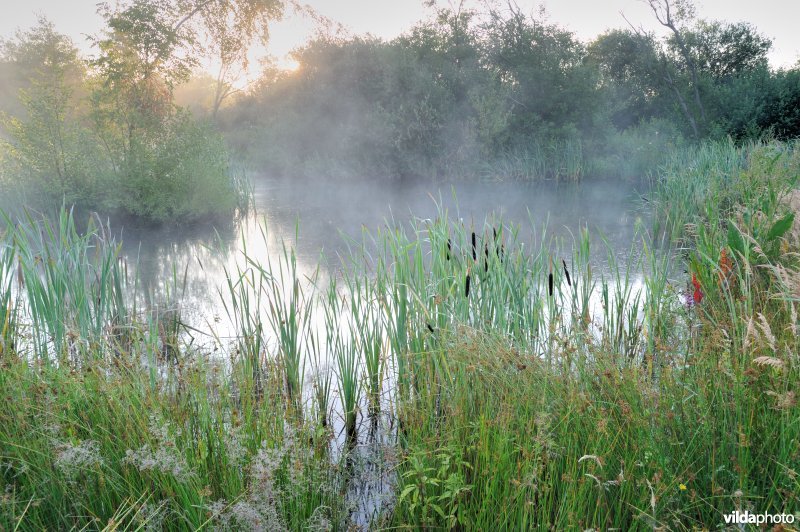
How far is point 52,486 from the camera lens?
6.22ft

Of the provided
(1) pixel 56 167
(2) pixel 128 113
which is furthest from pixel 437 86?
(1) pixel 56 167

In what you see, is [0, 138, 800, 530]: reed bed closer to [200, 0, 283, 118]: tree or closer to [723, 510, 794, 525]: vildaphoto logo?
[723, 510, 794, 525]: vildaphoto logo

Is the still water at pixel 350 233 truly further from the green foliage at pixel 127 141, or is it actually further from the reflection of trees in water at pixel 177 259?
the green foliage at pixel 127 141

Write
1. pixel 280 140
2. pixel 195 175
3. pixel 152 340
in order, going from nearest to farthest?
pixel 152 340
pixel 195 175
pixel 280 140

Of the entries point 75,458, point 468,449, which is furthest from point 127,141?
point 468,449

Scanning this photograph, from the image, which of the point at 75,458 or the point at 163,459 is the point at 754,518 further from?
the point at 75,458

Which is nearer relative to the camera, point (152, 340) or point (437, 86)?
point (152, 340)

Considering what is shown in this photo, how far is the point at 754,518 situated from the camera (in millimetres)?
1466

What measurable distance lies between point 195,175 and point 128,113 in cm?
173

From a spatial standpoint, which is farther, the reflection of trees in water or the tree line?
the tree line

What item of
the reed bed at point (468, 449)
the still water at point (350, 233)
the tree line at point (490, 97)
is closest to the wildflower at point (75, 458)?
the reed bed at point (468, 449)

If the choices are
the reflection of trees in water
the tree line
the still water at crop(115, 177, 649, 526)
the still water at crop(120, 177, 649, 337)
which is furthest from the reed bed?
the tree line

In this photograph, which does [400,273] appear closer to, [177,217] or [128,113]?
[177,217]

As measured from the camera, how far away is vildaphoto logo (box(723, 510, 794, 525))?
145cm
